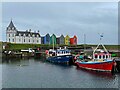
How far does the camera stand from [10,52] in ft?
276

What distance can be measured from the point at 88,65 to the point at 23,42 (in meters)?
70.8

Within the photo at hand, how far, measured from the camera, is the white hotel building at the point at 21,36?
110750 mm

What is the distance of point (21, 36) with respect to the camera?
11100cm

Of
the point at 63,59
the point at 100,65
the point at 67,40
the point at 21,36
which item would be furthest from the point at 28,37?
the point at 100,65

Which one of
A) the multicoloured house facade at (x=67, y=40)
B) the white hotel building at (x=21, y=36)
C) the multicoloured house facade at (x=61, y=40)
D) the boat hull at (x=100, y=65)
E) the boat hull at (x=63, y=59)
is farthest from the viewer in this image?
the multicoloured house facade at (x=67, y=40)

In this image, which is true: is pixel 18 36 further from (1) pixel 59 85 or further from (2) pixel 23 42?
(1) pixel 59 85

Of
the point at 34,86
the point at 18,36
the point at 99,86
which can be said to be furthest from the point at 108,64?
the point at 18,36

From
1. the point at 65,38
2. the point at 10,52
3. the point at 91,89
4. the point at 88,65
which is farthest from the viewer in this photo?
the point at 65,38

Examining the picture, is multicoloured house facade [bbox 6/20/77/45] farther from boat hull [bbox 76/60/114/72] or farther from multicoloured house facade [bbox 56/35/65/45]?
boat hull [bbox 76/60/114/72]

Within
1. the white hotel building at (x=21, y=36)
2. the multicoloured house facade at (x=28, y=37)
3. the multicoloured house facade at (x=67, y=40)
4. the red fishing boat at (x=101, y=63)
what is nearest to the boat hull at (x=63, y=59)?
the red fishing boat at (x=101, y=63)

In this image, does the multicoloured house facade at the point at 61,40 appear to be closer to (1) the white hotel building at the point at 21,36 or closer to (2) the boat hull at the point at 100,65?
(1) the white hotel building at the point at 21,36

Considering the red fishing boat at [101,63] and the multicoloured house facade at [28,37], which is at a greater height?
the multicoloured house facade at [28,37]

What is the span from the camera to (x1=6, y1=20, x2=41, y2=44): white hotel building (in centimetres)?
11075

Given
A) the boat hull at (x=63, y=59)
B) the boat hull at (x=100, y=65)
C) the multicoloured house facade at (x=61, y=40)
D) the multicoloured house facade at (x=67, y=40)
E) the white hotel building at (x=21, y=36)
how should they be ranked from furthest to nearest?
the multicoloured house facade at (x=67, y=40) → the multicoloured house facade at (x=61, y=40) → the white hotel building at (x=21, y=36) → the boat hull at (x=63, y=59) → the boat hull at (x=100, y=65)
